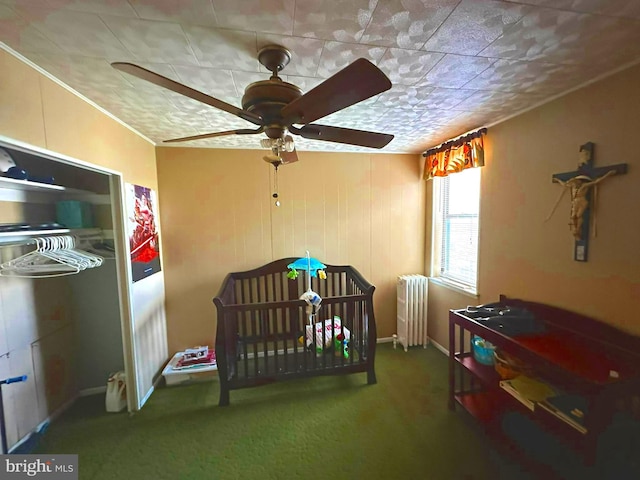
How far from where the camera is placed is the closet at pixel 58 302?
177 centimetres

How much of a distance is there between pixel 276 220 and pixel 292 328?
1182 millimetres

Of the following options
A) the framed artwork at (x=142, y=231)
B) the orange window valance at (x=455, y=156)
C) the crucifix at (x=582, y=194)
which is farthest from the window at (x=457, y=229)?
the framed artwork at (x=142, y=231)

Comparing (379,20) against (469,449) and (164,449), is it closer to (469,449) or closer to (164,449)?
(469,449)

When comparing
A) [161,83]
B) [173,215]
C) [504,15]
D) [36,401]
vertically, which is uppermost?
[504,15]

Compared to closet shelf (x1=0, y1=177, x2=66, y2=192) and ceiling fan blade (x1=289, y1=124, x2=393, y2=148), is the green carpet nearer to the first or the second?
closet shelf (x1=0, y1=177, x2=66, y2=192)

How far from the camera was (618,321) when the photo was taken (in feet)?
5.17

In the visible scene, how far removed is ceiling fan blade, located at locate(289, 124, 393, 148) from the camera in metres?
1.38

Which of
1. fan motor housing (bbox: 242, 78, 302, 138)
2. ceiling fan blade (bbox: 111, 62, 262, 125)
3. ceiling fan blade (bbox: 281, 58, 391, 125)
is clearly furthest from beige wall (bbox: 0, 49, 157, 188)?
ceiling fan blade (bbox: 281, 58, 391, 125)

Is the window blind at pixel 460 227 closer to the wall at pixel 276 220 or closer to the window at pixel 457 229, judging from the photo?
the window at pixel 457 229

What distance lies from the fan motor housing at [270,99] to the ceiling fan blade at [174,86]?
44 mm

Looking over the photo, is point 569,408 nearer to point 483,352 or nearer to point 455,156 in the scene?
point 483,352

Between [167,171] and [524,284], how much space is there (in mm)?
3448

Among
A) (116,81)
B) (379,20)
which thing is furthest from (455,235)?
(116,81)

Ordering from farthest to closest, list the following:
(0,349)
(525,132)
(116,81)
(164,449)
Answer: (525,132) → (164,449) → (0,349) → (116,81)
